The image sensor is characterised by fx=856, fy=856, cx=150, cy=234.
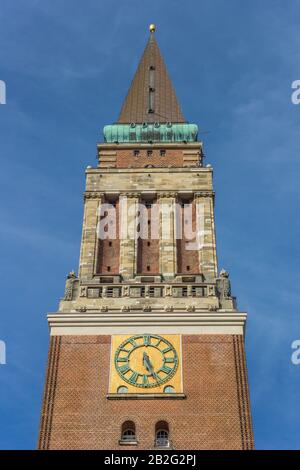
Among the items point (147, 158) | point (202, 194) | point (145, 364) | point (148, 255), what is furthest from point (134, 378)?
point (147, 158)

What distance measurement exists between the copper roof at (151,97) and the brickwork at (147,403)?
16163mm

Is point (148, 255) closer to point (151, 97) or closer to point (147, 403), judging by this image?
point (147, 403)

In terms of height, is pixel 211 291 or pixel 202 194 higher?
pixel 202 194

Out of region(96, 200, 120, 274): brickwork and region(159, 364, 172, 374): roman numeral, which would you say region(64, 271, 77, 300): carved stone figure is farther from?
region(159, 364, 172, 374): roman numeral

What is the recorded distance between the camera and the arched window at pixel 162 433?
3048 centimetres

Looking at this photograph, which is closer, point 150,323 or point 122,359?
point 122,359

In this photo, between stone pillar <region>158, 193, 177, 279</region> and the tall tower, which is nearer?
the tall tower

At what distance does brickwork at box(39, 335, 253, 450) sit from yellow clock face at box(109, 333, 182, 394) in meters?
0.32

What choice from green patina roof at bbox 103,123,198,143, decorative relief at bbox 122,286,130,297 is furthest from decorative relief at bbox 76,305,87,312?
green patina roof at bbox 103,123,198,143

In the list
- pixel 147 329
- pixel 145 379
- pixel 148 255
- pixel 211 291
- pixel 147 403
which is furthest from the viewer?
pixel 148 255

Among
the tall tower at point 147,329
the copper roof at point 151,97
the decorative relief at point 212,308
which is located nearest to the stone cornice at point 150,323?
the tall tower at point 147,329

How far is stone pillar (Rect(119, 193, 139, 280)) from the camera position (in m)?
36.1

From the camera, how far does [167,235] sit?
37500 millimetres
